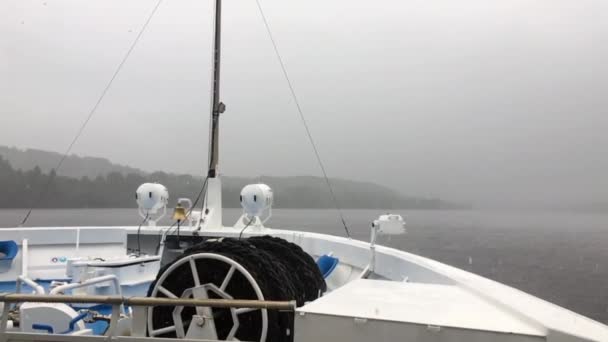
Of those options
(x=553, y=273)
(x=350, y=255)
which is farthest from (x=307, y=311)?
(x=553, y=273)

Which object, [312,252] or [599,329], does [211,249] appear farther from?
[312,252]

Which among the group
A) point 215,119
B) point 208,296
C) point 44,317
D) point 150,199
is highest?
point 215,119

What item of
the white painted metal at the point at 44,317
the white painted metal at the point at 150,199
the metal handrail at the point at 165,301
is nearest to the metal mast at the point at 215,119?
the white painted metal at the point at 150,199

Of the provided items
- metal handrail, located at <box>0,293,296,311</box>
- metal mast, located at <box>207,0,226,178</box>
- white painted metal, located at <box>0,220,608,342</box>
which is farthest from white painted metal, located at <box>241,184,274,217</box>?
metal handrail, located at <box>0,293,296,311</box>

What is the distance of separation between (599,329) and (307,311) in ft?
4.64

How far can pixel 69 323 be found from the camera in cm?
438

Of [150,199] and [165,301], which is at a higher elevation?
[150,199]

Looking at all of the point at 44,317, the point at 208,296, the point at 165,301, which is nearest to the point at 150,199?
the point at 44,317

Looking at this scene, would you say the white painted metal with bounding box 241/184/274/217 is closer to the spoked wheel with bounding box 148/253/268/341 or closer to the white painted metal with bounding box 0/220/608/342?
the white painted metal with bounding box 0/220/608/342

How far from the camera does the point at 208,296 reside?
307cm

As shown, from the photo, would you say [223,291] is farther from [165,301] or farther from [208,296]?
[165,301]

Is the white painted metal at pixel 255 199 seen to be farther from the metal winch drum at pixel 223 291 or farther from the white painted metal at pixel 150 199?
the metal winch drum at pixel 223 291

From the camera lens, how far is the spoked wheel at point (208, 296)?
2.84m

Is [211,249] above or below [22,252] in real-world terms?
above
